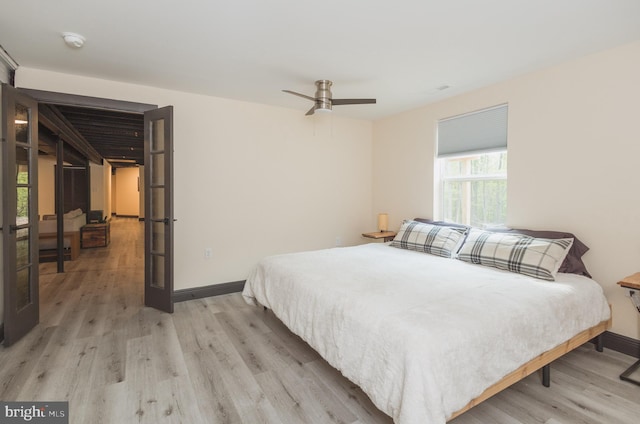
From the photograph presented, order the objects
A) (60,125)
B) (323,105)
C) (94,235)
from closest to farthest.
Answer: (323,105) < (60,125) < (94,235)

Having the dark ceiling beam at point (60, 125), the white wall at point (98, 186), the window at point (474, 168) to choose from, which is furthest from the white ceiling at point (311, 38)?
the white wall at point (98, 186)

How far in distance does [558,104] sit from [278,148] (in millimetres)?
3125

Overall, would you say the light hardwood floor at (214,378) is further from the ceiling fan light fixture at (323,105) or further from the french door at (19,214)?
the ceiling fan light fixture at (323,105)

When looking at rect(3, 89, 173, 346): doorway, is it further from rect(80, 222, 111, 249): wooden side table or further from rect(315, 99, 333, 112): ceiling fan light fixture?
rect(80, 222, 111, 249): wooden side table

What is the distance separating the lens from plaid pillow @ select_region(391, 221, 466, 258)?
3342 millimetres

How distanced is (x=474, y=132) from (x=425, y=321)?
2.80m

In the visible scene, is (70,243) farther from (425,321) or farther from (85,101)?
(425,321)

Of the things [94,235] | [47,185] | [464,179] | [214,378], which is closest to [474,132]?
[464,179]

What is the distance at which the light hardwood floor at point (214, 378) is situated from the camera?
1851 mm

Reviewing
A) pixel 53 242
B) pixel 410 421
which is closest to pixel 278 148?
pixel 410 421

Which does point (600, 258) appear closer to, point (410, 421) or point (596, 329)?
point (596, 329)

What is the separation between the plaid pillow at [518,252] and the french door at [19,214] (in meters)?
3.99

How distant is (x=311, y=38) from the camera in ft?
7.84

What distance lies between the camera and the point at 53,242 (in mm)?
5602
